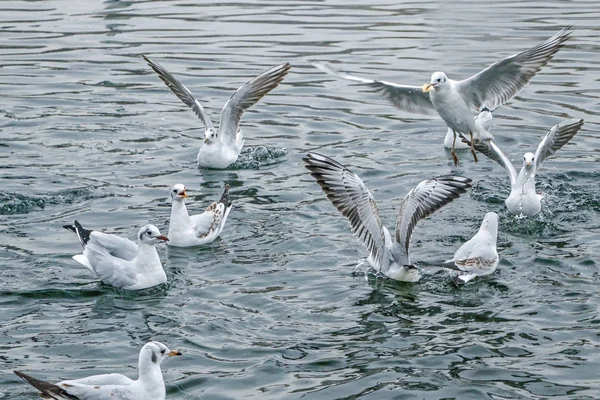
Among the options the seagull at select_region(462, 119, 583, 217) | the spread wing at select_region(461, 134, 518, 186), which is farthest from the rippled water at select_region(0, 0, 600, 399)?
the spread wing at select_region(461, 134, 518, 186)

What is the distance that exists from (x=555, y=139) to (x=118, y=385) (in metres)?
7.16

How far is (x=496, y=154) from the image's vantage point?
13547mm

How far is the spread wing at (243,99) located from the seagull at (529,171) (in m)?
2.94

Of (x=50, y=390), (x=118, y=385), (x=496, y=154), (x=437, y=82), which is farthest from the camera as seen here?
(x=496, y=154)

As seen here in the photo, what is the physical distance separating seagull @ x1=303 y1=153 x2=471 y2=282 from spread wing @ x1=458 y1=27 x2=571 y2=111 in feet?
6.18

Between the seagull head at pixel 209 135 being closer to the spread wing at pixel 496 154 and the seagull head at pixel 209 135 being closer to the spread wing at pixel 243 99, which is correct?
the spread wing at pixel 243 99

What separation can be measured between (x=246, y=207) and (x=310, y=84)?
6150mm

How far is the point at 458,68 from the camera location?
1955 cm

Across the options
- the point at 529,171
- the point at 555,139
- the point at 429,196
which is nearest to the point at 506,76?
the point at 529,171

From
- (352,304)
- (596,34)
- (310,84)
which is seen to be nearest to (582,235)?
(352,304)

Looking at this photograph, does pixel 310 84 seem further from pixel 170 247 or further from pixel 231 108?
pixel 170 247

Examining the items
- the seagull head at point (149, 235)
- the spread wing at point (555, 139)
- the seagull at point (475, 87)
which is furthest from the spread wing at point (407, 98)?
the seagull head at point (149, 235)

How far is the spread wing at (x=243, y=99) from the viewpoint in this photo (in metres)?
14.9

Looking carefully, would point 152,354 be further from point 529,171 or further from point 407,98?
point 529,171
